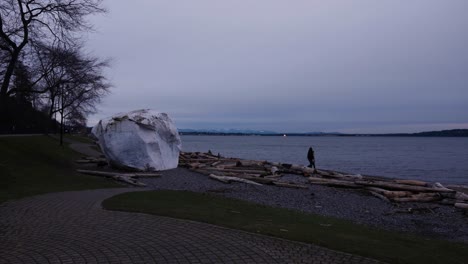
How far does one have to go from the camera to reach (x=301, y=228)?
9.18 metres

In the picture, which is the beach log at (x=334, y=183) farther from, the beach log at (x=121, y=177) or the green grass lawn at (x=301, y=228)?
the green grass lawn at (x=301, y=228)

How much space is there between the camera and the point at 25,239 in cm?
744

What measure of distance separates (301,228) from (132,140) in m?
16.3

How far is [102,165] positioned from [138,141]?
10.7 feet

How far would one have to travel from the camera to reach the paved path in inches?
254

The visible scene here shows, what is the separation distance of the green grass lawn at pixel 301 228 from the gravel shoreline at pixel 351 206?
9.63ft

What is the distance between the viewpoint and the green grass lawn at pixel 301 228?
7574 millimetres

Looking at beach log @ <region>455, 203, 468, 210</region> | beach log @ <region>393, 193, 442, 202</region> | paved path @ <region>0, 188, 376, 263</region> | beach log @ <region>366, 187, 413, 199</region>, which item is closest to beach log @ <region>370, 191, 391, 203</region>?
beach log @ <region>366, 187, 413, 199</region>

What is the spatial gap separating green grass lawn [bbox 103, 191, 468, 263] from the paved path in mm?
541

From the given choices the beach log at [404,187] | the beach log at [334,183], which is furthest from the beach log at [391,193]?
the beach log at [334,183]

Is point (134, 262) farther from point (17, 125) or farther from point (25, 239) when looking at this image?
point (17, 125)

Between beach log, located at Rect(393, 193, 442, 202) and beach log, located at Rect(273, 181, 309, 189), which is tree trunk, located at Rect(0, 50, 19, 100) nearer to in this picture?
beach log, located at Rect(273, 181, 309, 189)

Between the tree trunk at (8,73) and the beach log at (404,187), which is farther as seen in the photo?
the beach log at (404,187)

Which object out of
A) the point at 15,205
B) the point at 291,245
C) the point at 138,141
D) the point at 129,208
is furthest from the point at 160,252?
the point at 138,141
